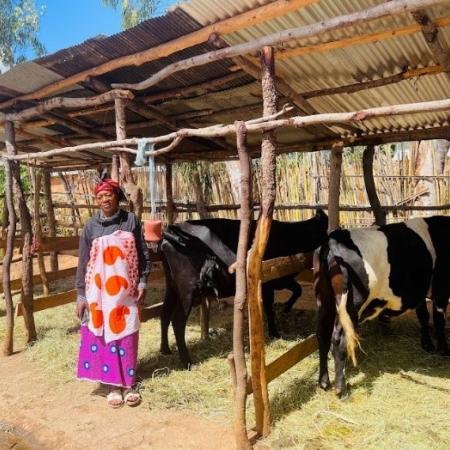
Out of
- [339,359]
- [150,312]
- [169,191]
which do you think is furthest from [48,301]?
[169,191]

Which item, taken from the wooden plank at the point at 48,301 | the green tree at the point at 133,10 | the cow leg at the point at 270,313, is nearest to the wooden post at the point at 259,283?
the cow leg at the point at 270,313

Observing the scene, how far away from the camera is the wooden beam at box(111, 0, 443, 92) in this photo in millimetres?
2646

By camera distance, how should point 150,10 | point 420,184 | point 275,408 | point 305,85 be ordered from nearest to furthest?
point 275,408
point 305,85
point 420,184
point 150,10

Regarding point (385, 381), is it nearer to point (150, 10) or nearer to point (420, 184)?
point (420, 184)

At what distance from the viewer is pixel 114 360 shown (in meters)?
3.83

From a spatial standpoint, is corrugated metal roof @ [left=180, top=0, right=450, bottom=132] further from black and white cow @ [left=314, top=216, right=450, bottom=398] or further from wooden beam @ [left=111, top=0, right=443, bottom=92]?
black and white cow @ [left=314, top=216, right=450, bottom=398]

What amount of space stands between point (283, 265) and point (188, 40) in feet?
6.59

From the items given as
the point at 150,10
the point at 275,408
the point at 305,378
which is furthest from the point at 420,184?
the point at 150,10

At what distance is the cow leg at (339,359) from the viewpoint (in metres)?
3.60

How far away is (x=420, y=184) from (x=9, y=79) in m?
8.26

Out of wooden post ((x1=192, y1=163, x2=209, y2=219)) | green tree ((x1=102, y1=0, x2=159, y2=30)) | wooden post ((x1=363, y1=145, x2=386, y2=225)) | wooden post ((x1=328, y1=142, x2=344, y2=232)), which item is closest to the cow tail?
wooden post ((x1=328, y1=142, x2=344, y2=232))

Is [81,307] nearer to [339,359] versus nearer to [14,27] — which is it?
[339,359]

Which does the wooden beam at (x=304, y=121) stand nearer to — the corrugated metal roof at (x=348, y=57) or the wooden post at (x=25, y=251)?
the wooden post at (x=25, y=251)

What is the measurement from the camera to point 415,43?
3.45 meters
